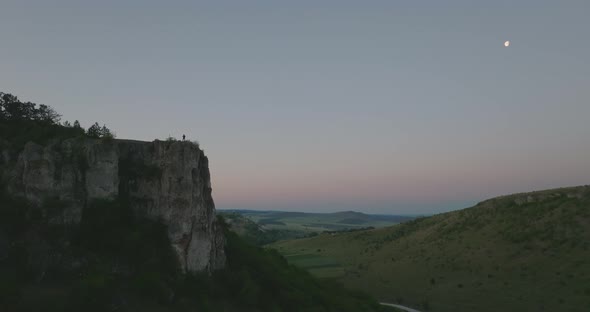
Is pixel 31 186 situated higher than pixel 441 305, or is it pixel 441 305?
pixel 31 186

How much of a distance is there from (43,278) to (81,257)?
8.69 ft

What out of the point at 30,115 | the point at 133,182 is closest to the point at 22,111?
the point at 30,115

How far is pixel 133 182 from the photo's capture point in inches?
1358

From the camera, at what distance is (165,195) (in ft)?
112

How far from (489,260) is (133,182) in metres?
59.8

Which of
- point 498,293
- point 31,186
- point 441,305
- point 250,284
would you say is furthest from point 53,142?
point 498,293

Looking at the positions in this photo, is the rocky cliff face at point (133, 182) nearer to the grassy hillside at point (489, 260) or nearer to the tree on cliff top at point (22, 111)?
the tree on cliff top at point (22, 111)

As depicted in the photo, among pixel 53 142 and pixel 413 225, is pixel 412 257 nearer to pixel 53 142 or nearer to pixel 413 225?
pixel 413 225

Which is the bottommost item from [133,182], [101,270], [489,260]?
[489,260]

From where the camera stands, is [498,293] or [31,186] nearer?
[31,186]

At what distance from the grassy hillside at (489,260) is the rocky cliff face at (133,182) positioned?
3434cm

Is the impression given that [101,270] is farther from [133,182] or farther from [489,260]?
[489,260]

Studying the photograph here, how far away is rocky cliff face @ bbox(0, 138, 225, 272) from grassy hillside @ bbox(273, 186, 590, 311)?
3434 cm

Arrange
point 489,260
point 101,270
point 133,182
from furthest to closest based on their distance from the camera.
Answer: point 489,260, point 133,182, point 101,270
